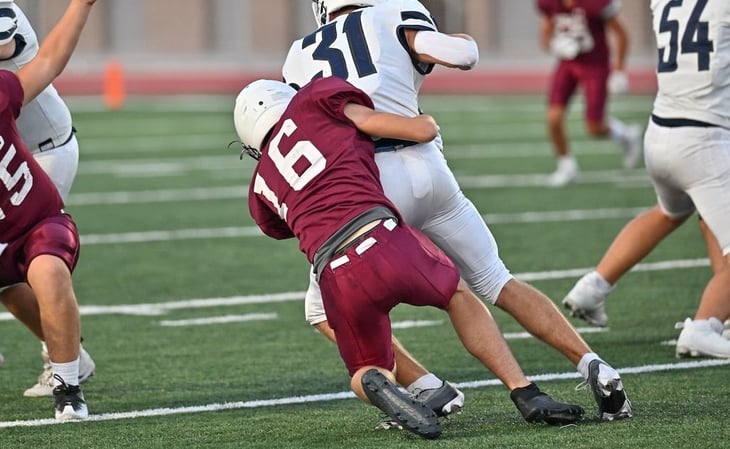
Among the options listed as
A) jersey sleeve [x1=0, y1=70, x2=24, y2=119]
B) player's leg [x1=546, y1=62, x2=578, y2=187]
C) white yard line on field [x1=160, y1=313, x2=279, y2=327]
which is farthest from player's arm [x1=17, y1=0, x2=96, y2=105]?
player's leg [x1=546, y1=62, x2=578, y2=187]

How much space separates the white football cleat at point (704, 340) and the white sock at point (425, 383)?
4.93 feet

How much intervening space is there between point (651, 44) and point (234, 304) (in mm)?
30404

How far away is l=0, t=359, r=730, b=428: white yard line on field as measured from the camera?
215 inches

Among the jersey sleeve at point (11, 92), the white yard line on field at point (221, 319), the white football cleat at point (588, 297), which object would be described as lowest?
the white yard line on field at point (221, 319)

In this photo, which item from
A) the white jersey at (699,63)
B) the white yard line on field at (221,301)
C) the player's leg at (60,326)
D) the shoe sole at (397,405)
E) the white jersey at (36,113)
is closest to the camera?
the shoe sole at (397,405)

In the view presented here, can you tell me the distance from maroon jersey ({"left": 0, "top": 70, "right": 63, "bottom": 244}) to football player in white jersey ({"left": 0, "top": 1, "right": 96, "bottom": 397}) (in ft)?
1.28

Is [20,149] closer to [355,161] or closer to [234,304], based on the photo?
[355,161]

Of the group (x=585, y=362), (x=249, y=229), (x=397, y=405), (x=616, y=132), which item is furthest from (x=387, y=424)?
(x=616, y=132)

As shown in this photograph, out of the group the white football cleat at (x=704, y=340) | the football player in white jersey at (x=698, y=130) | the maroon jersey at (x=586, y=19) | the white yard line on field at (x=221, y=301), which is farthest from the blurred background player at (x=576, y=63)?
the white football cleat at (x=704, y=340)

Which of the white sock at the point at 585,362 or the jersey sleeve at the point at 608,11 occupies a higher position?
the white sock at the point at 585,362

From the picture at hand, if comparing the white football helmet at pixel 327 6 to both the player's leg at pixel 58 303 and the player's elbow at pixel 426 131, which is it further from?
the player's leg at pixel 58 303

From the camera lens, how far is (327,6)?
5371 mm

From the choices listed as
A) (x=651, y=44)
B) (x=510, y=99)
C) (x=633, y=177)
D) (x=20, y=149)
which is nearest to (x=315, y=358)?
(x=20, y=149)

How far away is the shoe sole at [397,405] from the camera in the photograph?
185 inches
